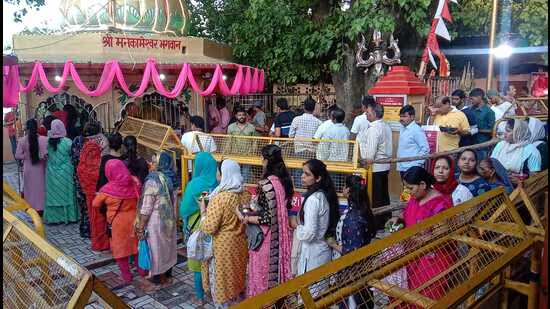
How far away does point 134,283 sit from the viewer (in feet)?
14.7

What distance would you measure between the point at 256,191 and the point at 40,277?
1.89 m

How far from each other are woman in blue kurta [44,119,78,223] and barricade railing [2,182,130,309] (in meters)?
3.92

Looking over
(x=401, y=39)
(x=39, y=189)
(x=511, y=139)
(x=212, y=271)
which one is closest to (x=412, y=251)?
(x=212, y=271)

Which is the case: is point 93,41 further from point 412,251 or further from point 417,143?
point 412,251

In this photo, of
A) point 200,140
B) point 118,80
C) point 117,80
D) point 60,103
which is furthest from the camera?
point 60,103

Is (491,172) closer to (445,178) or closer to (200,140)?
(445,178)

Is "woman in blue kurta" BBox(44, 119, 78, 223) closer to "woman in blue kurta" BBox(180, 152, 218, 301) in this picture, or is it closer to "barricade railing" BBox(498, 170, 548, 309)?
"woman in blue kurta" BBox(180, 152, 218, 301)

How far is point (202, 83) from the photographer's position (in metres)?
10.7

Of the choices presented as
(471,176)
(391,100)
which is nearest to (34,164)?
(391,100)

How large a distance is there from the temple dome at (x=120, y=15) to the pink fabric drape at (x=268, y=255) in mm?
8362

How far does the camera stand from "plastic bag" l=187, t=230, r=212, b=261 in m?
3.53

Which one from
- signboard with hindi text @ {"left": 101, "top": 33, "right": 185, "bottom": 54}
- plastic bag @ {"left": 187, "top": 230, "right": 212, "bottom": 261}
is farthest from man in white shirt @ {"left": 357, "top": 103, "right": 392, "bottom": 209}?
signboard with hindi text @ {"left": 101, "top": 33, "right": 185, "bottom": 54}

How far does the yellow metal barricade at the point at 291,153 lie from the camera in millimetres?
5051

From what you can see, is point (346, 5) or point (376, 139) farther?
point (346, 5)
